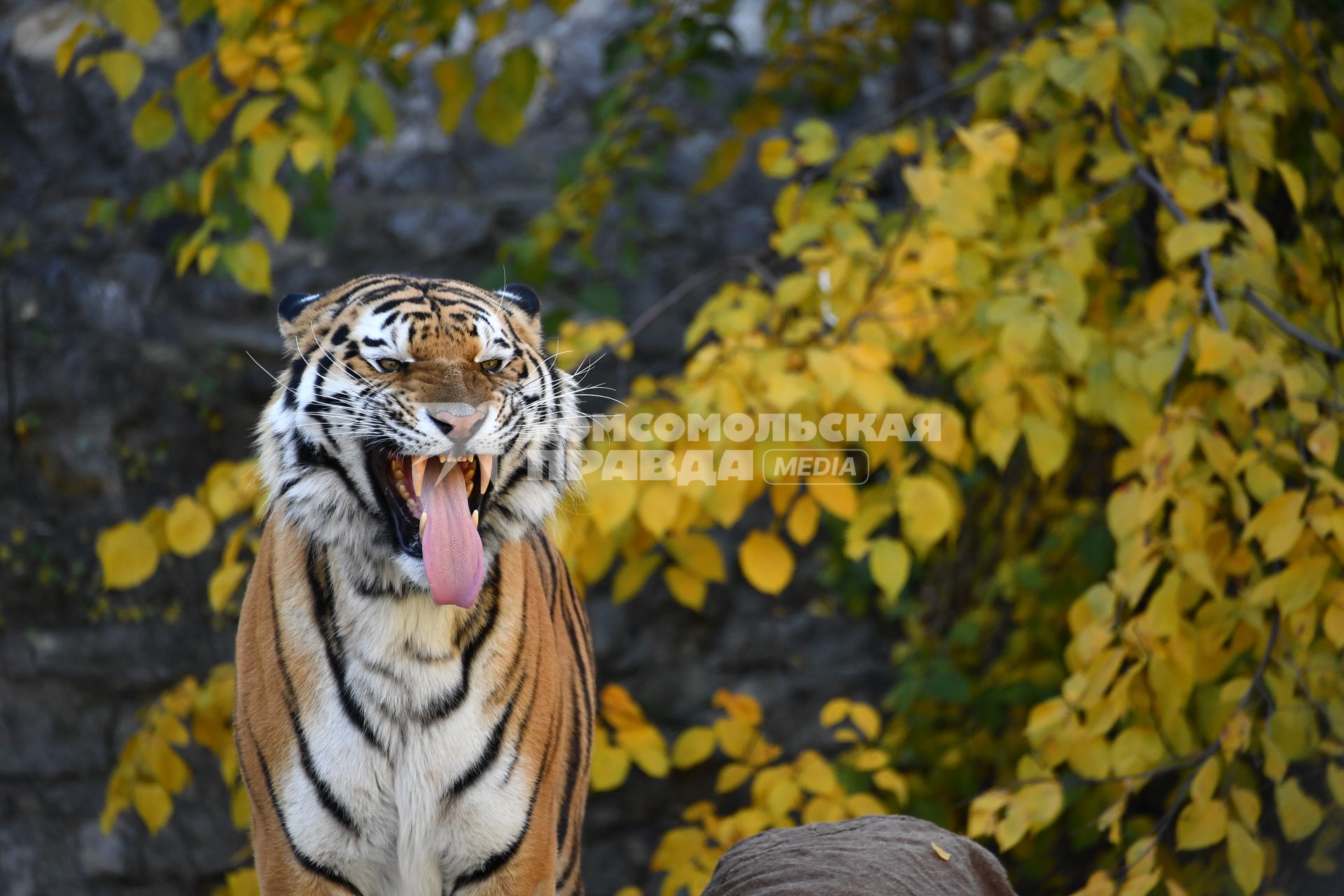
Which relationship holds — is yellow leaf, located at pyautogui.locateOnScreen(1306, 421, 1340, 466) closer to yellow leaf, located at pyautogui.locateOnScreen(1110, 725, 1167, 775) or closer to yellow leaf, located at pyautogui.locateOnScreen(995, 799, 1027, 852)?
yellow leaf, located at pyautogui.locateOnScreen(1110, 725, 1167, 775)

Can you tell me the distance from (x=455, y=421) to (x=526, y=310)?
0.42 metres

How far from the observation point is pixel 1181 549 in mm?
2451

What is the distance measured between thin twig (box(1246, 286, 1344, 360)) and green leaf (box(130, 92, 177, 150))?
2405 millimetres

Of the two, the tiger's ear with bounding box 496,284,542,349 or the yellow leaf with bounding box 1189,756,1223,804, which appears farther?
the yellow leaf with bounding box 1189,756,1223,804

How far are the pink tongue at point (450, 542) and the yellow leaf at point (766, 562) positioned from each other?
39.3 inches

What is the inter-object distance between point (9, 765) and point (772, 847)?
294 centimetres

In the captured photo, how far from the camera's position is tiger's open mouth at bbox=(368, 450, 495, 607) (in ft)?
5.48

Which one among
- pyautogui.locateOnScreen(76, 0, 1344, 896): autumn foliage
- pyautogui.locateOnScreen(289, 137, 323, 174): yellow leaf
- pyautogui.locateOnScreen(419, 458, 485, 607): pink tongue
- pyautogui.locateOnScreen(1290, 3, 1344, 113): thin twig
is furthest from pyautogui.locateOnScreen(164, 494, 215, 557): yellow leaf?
pyautogui.locateOnScreen(1290, 3, 1344, 113): thin twig

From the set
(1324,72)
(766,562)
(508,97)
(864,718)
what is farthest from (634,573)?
(1324,72)

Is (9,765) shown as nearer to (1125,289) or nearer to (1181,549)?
(1181,549)

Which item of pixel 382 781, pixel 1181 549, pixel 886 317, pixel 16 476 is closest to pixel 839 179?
pixel 886 317

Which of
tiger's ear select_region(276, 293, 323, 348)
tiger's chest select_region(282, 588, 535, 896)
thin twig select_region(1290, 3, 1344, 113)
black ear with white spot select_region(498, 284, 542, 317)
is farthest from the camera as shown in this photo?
thin twig select_region(1290, 3, 1344, 113)

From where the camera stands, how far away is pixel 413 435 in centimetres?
168

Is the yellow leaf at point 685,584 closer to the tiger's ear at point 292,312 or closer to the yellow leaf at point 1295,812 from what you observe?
the tiger's ear at point 292,312
